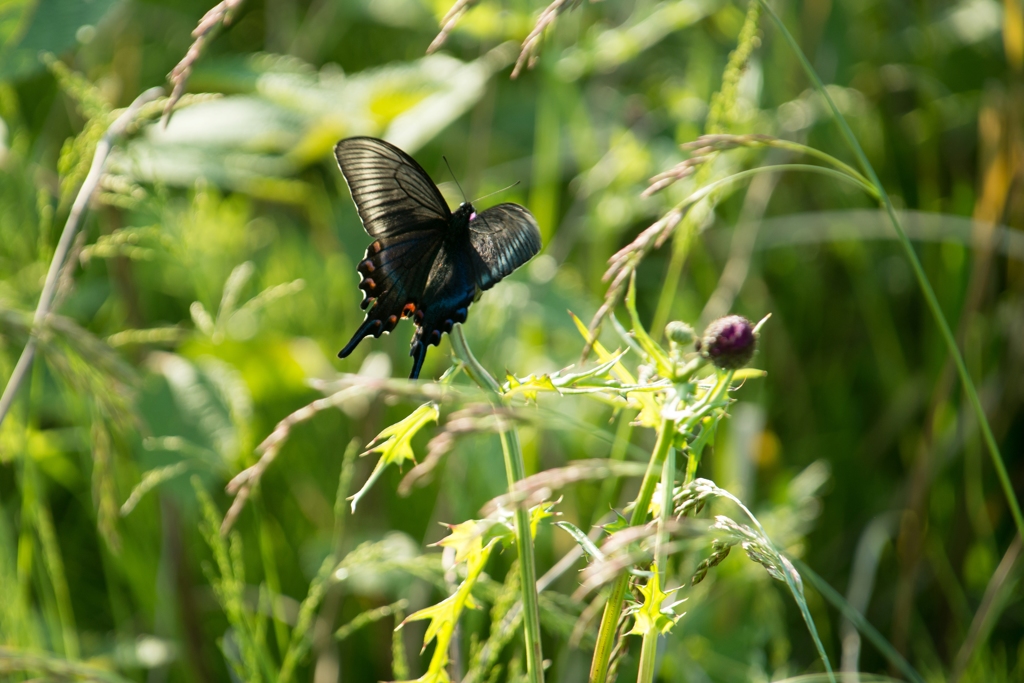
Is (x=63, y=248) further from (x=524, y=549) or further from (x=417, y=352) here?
(x=524, y=549)

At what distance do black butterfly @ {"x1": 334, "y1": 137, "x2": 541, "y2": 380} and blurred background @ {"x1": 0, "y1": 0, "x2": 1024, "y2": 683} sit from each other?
0.23m

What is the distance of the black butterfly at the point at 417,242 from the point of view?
80 centimetres

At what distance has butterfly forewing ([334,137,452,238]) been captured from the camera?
2.68 ft

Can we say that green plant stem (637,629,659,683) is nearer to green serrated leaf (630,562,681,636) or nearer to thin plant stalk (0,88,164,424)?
green serrated leaf (630,562,681,636)

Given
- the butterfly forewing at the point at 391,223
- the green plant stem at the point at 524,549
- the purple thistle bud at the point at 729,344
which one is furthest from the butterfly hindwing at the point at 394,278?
the purple thistle bud at the point at 729,344

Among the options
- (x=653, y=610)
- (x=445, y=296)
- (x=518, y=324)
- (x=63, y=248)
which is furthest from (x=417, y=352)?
(x=518, y=324)

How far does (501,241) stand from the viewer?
2.76 ft

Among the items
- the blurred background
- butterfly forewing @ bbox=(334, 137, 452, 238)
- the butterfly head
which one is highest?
butterfly forewing @ bbox=(334, 137, 452, 238)

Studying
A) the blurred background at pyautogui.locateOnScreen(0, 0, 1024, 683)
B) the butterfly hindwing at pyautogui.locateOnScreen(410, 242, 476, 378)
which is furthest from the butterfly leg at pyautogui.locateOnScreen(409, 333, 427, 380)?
the blurred background at pyautogui.locateOnScreen(0, 0, 1024, 683)

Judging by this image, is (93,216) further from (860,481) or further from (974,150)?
(974,150)

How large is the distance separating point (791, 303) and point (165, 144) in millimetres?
1400

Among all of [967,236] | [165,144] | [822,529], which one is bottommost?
[822,529]

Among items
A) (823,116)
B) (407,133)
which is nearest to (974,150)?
(823,116)

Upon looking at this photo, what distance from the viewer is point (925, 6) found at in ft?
7.29
